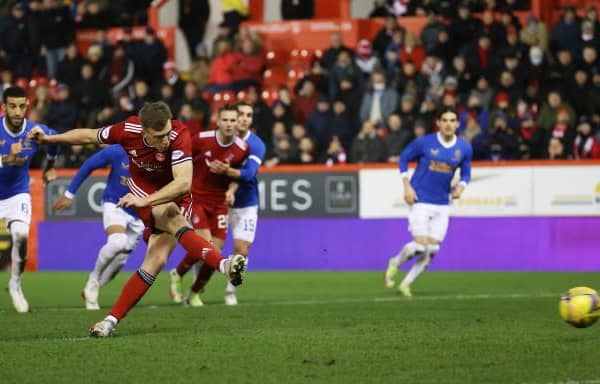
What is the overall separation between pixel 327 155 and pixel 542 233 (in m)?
4.05

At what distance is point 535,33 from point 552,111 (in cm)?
281

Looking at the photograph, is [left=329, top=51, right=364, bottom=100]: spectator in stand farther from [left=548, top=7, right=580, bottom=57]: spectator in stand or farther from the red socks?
the red socks

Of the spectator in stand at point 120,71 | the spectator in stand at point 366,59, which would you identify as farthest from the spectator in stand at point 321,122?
the spectator in stand at point 120,71

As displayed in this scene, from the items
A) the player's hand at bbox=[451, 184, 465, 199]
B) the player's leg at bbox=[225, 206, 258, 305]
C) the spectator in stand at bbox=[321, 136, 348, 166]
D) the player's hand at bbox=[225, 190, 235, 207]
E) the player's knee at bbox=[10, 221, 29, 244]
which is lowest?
the spectator in stand at bbox=[321, 136, 348, 166]

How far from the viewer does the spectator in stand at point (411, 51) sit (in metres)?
25.6

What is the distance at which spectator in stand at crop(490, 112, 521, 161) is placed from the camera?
2227cm

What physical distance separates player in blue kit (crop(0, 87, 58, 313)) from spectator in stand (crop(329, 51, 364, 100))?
11.0 m

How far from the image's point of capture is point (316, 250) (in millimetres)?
22609

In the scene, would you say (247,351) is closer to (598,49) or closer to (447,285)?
(447,285)

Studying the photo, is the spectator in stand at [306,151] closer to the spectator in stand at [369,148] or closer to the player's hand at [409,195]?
the spectator in stand at [369,148]

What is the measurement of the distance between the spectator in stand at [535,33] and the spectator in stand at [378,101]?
8.78 ft

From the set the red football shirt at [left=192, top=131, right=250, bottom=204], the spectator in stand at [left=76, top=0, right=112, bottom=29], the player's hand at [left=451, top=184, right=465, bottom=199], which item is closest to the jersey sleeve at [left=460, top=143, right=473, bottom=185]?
the player's hand at [left=451, top=184, right=465, bottom=199]

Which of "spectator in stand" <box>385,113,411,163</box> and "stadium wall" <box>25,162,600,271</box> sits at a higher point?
"spectator in stand" <box>385,113,411,163</box>

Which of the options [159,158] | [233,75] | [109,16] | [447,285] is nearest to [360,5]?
[233,75]
